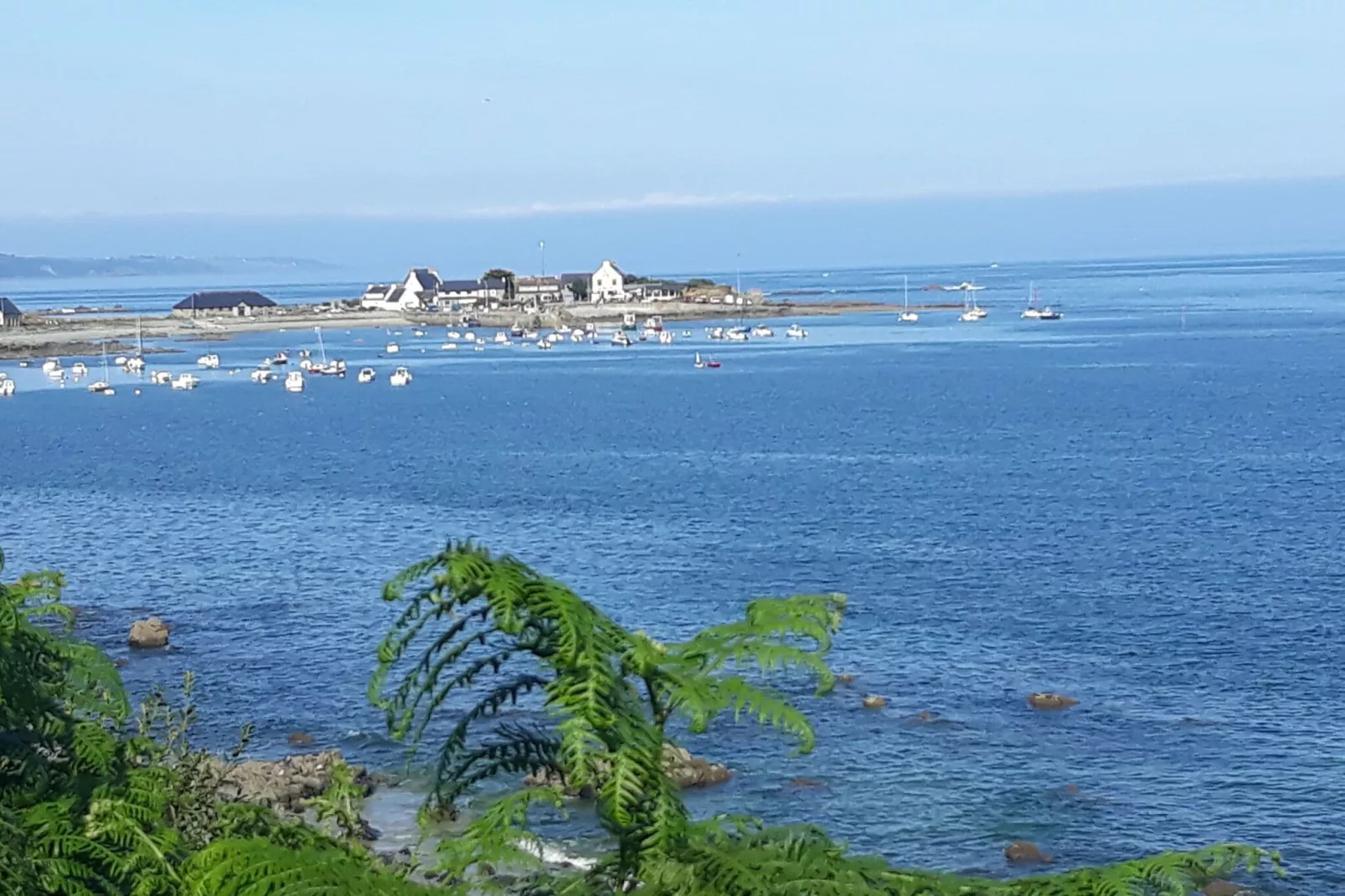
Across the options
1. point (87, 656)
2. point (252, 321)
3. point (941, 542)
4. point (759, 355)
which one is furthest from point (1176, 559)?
point (252, 321)

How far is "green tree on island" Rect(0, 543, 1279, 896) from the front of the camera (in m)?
4.20

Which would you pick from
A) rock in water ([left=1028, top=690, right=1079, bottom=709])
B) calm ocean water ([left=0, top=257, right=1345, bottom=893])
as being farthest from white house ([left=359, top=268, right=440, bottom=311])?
rock in water ([left=1028, top=690, right=1079, bottom=709])

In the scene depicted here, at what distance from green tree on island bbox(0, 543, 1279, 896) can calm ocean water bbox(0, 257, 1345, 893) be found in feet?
52.2

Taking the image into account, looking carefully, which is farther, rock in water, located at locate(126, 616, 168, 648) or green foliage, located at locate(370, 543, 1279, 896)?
rock in water, located at locate(126, 616, 168, 648)

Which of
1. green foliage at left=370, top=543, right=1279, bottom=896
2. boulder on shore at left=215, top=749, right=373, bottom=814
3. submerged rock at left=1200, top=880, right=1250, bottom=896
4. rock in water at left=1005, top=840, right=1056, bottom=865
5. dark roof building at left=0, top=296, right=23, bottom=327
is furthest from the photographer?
dark roof building at left=0, top=296, right=23, bottom=327

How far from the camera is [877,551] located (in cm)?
4012

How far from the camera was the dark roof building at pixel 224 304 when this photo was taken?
582ft

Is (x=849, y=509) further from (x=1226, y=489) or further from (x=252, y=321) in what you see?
(x=252, y=321)

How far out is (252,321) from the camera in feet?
552

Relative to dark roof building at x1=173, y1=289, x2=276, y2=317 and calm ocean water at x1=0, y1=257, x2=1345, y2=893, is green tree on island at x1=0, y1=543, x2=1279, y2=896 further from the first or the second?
dark roof building at x1=173, y1=289, x2=276, y2=317

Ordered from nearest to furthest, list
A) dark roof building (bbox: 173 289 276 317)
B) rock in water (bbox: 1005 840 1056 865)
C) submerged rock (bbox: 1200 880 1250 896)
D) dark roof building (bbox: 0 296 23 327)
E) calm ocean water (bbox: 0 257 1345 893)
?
submerged rock (bbox: 1200 880 1250 896) < rock in water (bbox: 1005 840 1056 865) < calm ocean water (bbox: 0 257 1345 893) < dark roof building (bbox: 0 296 23 327) < dark roof building (bbox: 173 289 276 317)

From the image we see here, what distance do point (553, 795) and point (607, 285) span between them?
178876 millimetres

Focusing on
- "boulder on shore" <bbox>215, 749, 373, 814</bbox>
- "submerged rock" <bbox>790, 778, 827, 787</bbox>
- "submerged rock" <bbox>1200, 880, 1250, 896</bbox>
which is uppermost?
"boulder on shore" <bbox>215, 749, 373, 814</bbox>

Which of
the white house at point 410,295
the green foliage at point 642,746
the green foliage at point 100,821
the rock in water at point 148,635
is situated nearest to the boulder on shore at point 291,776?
the rock in water at point 148,635
